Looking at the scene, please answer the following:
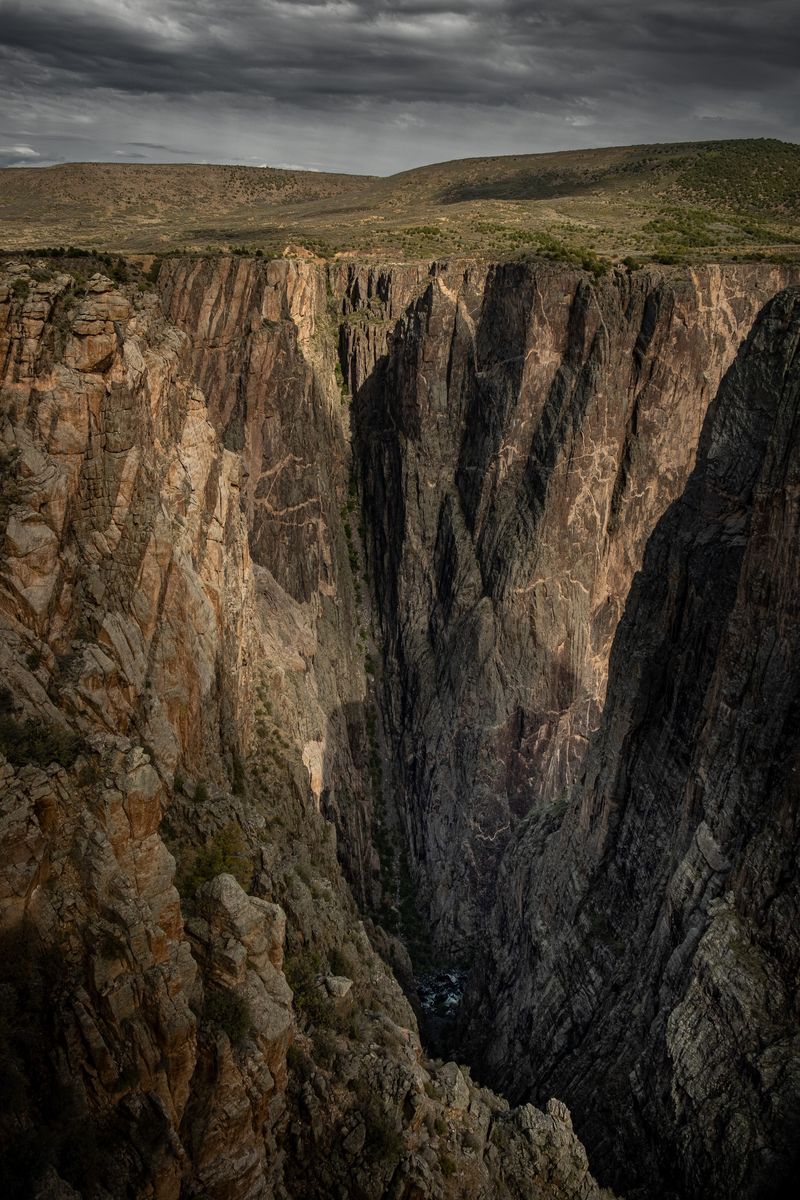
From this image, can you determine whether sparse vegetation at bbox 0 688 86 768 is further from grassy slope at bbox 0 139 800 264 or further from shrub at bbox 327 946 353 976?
grassy slope at bbox 0 139 800 264

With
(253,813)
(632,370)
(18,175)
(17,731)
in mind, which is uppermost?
(18,175)

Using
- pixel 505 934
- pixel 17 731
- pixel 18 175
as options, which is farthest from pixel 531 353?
pixel 18 175

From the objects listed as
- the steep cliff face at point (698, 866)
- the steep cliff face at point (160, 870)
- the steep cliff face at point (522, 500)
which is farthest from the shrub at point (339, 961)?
the steep cliff face at point (522, 500)

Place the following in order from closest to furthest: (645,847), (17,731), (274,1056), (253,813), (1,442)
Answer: (17,731) < (274,1056) < (1,442) < (253,813) < (645,847)

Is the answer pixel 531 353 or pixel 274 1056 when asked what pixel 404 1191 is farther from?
pixel 531 353

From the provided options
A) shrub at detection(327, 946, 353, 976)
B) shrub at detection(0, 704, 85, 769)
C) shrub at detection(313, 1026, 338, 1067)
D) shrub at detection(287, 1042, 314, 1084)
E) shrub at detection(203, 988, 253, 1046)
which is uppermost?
shrub at detection(0, 704, 85, 769)

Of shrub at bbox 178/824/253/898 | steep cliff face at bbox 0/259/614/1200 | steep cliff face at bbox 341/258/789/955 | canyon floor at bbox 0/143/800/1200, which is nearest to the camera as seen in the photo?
steep cliff face at bbox 0/259/614/1200

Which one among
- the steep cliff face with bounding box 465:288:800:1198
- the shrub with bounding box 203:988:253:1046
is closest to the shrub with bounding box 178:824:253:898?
the shrub with bounding box 203:988:253:1046
